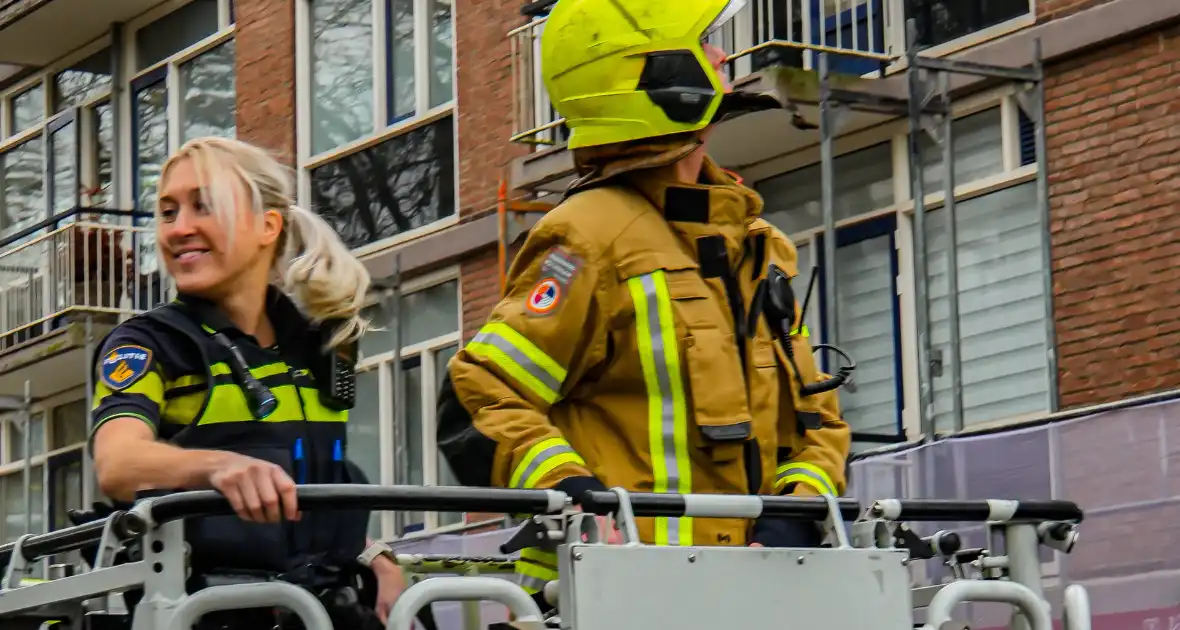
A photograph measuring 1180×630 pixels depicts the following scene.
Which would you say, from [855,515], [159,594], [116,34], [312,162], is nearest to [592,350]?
[855,515]

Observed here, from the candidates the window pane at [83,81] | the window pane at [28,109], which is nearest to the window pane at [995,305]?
the window pane at [83,81]

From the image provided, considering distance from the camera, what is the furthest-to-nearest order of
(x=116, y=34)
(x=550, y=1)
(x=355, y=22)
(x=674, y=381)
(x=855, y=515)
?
(x=116, y=34), (x=355, y=22), (x=550, y=1), (x=674, y=381), (x=855, y=515)

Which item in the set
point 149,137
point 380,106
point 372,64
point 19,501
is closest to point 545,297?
point 380,106

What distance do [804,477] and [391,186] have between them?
47.5 feet

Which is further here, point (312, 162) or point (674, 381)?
point (312, 162)

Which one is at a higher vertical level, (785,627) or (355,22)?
(355,22)

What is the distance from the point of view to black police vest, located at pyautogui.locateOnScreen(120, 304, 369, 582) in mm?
4402

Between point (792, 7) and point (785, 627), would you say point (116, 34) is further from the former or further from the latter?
point (785, 627)

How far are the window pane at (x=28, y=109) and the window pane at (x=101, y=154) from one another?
118 cm

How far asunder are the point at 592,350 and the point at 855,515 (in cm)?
70

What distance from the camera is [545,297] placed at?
4781 millimetres

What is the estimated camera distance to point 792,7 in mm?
14773

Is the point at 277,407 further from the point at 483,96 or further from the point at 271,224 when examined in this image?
the point at 483,96

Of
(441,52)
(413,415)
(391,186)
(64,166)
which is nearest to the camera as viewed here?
(441,52)
